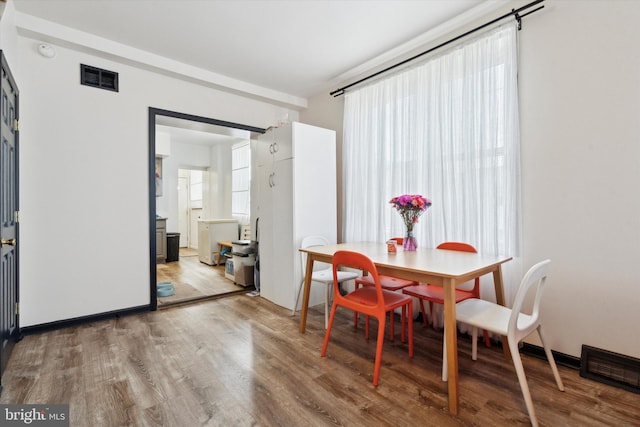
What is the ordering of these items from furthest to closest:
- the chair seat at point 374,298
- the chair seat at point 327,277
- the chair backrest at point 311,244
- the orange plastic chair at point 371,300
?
the chair backrest at point 311,244
the chair seat at point 327,277
the chair seat at point 374,298
the orange plastic chair at point 371,300

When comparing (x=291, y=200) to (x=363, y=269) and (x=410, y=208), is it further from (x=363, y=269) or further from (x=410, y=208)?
(x=363, y=269)

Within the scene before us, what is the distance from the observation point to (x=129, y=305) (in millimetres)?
3209

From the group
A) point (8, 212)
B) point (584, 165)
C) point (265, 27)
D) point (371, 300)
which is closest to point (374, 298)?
point (371, 300)

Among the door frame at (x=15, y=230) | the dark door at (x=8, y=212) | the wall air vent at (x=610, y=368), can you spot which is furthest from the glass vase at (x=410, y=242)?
the door frame at (x=15, y=230)

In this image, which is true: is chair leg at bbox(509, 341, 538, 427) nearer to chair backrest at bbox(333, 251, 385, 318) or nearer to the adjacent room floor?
chair backrest at bbox(333, 251, 385, 318)

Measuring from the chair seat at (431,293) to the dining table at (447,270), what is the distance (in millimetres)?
242

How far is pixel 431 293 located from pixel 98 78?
12.3ft

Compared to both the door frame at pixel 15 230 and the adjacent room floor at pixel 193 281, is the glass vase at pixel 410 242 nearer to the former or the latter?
the adjacent room floor at pixel 193 281

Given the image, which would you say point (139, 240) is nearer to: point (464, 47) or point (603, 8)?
point (464, 47)

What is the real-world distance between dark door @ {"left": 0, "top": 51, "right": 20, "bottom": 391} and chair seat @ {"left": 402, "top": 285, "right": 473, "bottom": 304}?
9.20 ft

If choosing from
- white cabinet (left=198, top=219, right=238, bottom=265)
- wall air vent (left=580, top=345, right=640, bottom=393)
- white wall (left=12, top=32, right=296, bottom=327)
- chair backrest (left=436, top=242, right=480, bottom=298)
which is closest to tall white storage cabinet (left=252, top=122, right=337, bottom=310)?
white wall (left=12, top=32, right=296, bottom=327)

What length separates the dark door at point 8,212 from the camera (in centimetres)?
204

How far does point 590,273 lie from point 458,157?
125cm

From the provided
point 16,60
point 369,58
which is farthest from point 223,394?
point 369,58
